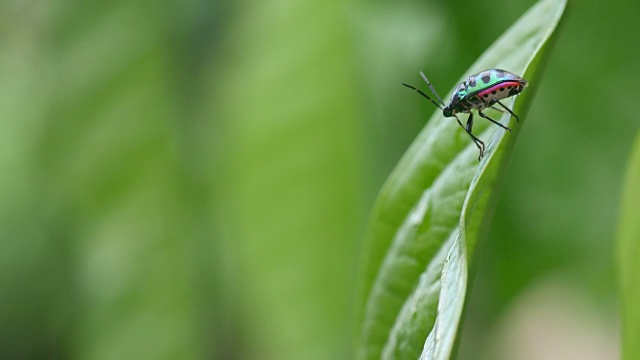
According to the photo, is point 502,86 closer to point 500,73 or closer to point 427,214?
point 500,73

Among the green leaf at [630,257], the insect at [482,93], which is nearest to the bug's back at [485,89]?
the insect at [482,93]

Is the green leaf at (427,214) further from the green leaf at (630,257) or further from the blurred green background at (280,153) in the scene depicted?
the blurred green background at (280,153)

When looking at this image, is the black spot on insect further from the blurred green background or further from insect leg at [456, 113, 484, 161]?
the blurred green background

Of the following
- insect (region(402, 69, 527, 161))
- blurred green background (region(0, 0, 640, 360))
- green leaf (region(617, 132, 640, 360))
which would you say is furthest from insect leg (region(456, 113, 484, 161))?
blurred green background (region(0, 0, 640, 360))

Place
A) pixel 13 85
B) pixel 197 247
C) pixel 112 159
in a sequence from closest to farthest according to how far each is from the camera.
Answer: pixel 112 159
pixel 197 247
pixel 13 85

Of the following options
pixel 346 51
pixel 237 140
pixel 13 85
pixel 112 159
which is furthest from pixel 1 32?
pixel 346 51

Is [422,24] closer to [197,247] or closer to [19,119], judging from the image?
[197,247]

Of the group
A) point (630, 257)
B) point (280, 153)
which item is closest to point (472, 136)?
point (630, 257)
